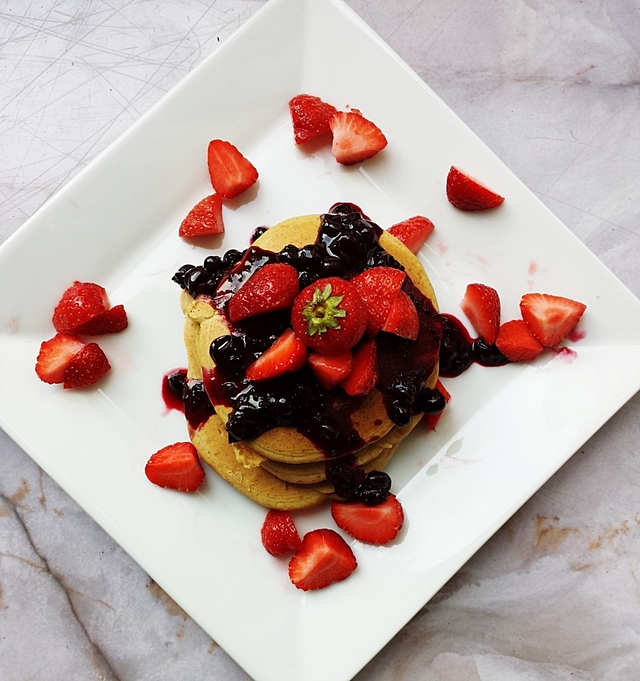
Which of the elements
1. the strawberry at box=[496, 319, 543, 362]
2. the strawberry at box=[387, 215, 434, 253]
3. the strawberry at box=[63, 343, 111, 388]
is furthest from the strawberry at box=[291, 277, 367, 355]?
the strawberry at box=[63, 343, 111, 388]

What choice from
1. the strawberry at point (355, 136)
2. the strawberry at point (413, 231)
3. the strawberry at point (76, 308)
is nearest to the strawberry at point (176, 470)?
the strawberry at point (76, 308)

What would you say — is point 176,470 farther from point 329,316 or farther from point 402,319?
point 402,319

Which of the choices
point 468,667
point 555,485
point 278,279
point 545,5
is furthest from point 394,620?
point 545,5

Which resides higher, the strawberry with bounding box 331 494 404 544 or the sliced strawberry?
the sliced strawberry

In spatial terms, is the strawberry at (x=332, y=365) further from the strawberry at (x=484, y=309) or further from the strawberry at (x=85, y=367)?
the strawberry at (x=85, y=367)

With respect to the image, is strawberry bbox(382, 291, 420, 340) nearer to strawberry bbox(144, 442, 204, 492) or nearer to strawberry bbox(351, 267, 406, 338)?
strawberry bbox(351, 267, 406, 338)

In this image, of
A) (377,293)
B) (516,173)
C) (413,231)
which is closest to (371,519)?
(377,293)
